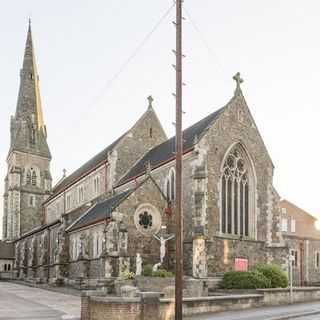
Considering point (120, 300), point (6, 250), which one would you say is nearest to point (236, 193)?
point (120, 300)

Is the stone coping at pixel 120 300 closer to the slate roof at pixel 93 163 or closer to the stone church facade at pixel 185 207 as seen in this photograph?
the stone church facade at pixel 185 207

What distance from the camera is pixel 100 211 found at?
3666 centimetres

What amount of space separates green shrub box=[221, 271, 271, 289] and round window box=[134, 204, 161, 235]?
5.69 metres

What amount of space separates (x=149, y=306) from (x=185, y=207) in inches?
656

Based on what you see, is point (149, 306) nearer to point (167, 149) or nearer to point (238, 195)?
point (238, 195)

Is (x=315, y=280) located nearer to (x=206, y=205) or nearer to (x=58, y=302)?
(x=206, y=205)

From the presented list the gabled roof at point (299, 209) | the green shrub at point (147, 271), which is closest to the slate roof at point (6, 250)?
the gabled roof at point (299, 209)

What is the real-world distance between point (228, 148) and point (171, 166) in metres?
4.05

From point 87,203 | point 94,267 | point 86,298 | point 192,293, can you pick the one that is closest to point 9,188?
point 87,203

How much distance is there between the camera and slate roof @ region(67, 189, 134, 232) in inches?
1288

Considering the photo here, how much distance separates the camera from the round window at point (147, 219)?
107ft

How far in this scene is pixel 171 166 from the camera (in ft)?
114

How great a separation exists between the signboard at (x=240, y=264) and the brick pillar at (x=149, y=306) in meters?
16.9

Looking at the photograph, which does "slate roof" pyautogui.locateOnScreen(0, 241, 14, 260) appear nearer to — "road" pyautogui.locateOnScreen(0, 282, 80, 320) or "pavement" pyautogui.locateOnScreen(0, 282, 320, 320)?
"road" pyautogui.locateOnScreen(0, 282, 80, 320)
